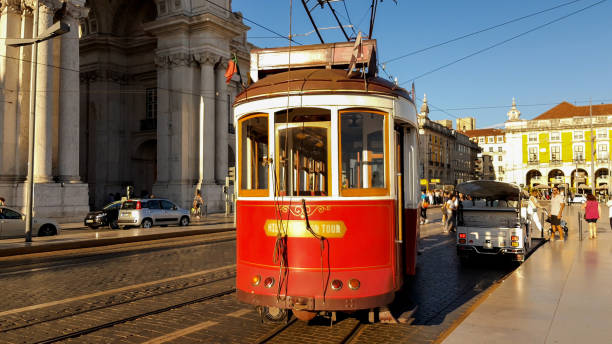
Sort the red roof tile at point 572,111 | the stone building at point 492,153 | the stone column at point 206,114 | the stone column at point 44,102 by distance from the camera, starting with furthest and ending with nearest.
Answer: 1. the stone building at point 492,153
2. the red roof tile at point 572,111
3. the stone column at point 206,114
4. the stone column at point 44,102

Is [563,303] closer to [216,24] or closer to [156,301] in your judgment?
[156,301]

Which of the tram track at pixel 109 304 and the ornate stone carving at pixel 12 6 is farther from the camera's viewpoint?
the ornate stone carving at pixel 12 6

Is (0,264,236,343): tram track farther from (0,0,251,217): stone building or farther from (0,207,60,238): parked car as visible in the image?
(0,0,251,217): stone building

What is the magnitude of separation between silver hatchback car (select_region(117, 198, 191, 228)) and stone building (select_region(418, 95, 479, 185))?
49635mm

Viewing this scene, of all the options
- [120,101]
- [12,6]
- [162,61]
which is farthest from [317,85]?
[120,101]

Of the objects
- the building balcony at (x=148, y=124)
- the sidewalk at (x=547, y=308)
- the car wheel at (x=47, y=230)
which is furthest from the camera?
the building balcony at (x=148, y=124)

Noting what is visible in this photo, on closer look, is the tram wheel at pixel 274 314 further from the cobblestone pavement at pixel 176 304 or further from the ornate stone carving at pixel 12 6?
the ornate stone carving at pixel 12 6

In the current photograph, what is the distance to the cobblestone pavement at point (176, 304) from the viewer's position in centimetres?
584

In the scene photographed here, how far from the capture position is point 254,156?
20.1ft

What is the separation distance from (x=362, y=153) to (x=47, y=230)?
53.1 feet

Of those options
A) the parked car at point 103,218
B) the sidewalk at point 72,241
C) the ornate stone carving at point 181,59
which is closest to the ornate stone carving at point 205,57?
the ornate stone carving at point 181,59

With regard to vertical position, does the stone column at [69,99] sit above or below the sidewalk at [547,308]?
above

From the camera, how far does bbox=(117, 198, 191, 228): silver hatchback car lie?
2170 centimetres

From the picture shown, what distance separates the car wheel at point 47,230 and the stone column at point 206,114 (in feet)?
42.8
